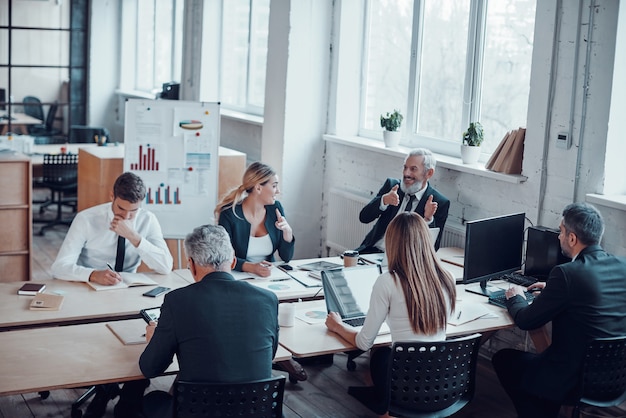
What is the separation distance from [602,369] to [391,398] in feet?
3.43

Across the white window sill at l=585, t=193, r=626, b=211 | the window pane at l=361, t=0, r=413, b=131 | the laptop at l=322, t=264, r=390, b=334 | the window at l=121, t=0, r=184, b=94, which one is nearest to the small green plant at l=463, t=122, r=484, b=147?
the white window sill at l=585, t=193, r=626, b=211

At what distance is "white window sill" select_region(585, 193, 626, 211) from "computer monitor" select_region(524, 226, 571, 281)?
0.28 metres

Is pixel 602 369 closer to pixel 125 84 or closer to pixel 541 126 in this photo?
pixel 541 126

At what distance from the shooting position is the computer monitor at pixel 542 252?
4.93 m

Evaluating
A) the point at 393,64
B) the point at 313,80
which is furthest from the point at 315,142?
the point at 393,64

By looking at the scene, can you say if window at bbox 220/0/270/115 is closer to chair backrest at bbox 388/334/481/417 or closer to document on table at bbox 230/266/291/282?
document on table at bbox 230/266/291/282

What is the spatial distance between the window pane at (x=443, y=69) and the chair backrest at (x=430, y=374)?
9.50 ft

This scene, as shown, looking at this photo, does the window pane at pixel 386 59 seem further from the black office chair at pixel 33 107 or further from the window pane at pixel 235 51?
the black office chair at pixel 33 107

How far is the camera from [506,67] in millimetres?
5781

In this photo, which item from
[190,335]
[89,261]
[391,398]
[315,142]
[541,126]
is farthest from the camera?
[315,142]

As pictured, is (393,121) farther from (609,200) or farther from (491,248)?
(609,200)

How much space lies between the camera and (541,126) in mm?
5207

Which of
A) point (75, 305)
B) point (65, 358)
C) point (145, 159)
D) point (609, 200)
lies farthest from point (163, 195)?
point (609, 200)

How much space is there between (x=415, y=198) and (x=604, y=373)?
6.92 feet
